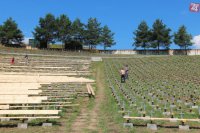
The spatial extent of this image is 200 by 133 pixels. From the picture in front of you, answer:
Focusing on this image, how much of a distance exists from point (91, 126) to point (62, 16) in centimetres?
9803

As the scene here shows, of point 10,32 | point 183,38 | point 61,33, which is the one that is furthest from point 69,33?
point 183,38

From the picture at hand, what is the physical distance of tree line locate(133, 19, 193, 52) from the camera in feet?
347

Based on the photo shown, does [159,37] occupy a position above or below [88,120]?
above

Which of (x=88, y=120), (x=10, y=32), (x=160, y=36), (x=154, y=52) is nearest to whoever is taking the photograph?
(x=88, y=120)

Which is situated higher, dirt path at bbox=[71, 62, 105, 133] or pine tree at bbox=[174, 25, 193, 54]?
pine tree at bbox=[174, 25, 193, 54]

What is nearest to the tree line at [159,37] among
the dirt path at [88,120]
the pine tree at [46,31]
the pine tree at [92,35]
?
the pine tree at [92,35]

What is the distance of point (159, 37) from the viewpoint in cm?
10475

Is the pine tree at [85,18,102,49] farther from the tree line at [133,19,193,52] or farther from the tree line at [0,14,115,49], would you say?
the tree line at [133,19,193,52]

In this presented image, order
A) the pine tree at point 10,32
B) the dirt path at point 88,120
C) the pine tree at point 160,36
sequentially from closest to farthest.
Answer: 1. the dirt path at point 88,120
2. the pine tree at point 10,32
3. the pine tree at point 160,36

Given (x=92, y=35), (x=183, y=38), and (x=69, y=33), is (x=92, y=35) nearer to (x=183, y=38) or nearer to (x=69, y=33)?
(x=69, y=33)

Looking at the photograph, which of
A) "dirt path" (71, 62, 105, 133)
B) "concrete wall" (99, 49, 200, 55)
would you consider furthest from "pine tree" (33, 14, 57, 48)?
"dirt path" (71, 62, 105, 133)

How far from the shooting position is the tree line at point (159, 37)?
106 meters

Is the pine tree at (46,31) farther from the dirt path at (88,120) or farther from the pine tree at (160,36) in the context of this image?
the dirt path at (88,120)

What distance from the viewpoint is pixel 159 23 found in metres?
108
